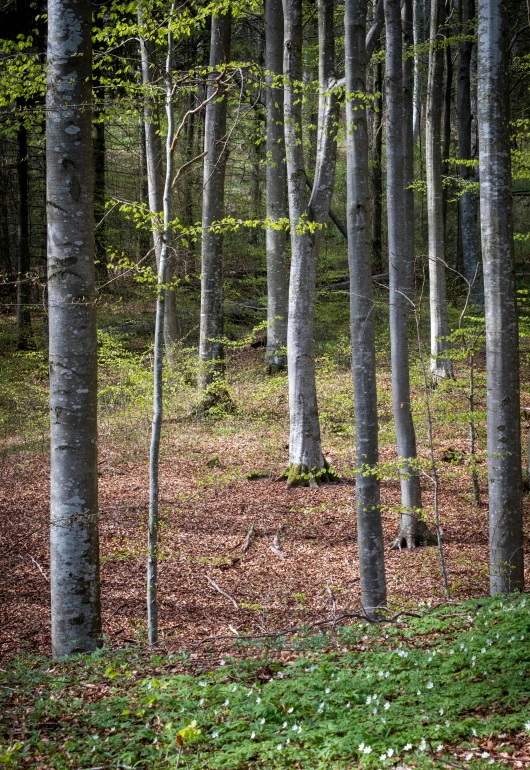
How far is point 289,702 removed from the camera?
387 centimetres

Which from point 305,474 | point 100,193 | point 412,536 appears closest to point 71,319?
point 412,536

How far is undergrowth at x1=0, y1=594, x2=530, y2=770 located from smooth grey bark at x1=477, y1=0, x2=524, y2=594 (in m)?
1.08

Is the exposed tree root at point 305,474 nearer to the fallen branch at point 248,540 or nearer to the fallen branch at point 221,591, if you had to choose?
the fallen branch at point 248,540

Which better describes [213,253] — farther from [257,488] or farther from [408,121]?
[257,488]

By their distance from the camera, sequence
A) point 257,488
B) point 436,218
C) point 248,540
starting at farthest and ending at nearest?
1. point 436,218
2. point 257,488
3. point 248,540

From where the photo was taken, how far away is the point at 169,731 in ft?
11.7

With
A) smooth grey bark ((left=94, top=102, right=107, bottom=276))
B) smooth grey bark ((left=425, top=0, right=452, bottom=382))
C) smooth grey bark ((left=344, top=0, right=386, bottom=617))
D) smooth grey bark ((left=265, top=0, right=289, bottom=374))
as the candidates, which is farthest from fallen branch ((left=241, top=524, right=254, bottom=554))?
smooth grey bark ((left=94, top=102, right=107, bottom=276))

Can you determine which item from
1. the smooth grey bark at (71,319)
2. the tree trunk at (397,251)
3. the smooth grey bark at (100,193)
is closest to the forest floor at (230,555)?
the tree trunk at (397,251)

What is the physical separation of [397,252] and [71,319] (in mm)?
4953

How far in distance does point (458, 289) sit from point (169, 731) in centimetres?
2512

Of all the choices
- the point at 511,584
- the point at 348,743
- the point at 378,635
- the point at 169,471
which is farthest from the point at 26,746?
the point at 169,471

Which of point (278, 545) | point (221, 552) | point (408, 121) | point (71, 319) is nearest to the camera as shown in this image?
point (71, 319)

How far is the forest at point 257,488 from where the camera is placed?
3789 millimetres

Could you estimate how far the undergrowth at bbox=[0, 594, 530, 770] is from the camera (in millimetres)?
3291
